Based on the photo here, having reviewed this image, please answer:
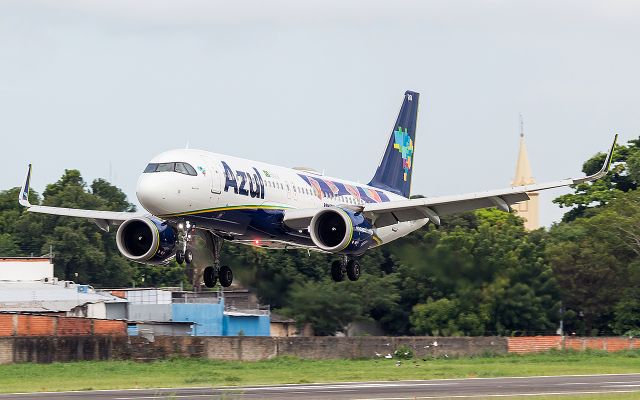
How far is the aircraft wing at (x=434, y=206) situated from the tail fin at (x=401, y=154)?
8897mm

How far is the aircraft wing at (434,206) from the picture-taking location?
172ft

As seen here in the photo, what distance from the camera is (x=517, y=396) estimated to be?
4356 cm

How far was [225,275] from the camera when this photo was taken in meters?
55.2

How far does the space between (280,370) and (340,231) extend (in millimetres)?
10796

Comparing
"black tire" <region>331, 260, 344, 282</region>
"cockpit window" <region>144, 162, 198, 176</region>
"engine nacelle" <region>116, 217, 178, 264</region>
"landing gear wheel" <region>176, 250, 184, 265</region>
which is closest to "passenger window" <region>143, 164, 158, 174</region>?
"cockpit window" <region>144, 162, 198, 176</region>

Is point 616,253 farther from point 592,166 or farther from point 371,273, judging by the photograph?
→ point 592,166

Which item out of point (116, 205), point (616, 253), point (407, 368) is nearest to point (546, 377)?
point (407, 368)

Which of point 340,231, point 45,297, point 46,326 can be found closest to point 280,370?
→ point 340,231

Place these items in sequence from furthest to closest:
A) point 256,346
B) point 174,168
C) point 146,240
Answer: point 256,346, point 146,240, point 174,168

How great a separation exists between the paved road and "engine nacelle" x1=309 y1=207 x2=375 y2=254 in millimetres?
5038

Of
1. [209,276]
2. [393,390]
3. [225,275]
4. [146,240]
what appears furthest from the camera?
[225,275]

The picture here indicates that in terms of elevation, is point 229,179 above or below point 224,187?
above

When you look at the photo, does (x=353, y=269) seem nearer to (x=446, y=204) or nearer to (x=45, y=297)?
(x=446, y=204)

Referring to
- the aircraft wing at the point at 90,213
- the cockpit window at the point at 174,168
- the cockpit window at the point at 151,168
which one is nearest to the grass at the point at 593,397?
the cockpit window at the point at 174,168
